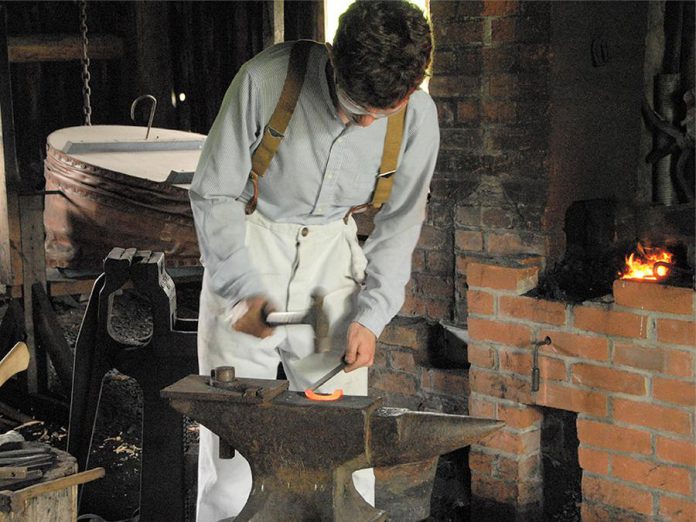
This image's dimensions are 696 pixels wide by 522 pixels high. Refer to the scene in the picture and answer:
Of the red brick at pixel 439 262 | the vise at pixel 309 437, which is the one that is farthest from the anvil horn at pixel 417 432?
the red brick at pixel 439 262

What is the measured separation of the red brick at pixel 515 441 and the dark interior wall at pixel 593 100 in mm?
657

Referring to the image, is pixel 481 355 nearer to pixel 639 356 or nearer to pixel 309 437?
pixel 639 356

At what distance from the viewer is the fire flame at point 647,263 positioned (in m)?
3.45

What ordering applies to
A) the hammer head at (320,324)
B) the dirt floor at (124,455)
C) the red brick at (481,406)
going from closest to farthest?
the hammer head at (320,324), the red brick at (481,406), the dirt floor at (124,455)

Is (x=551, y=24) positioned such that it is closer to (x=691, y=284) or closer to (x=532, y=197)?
(x=532, y=197)

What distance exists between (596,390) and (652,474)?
32 cm

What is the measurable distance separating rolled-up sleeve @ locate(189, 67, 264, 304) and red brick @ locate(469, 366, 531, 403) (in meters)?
1.20

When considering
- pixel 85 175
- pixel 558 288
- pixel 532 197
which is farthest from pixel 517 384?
pixel 85 175

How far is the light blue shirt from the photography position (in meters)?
2.83

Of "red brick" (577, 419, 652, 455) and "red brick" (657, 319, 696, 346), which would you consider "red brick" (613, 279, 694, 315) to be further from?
"red brick" (577, 419, 652, 455)

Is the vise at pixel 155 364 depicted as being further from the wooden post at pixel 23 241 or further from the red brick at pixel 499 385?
the wooden post at pixel 23 241

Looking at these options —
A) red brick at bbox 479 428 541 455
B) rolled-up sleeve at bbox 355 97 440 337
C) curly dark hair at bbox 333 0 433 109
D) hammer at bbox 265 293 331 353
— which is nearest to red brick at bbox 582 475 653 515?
red brick at bbox 479 428 541 455

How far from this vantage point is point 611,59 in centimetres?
370

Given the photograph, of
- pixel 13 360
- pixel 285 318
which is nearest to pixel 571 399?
pixel 285 318
